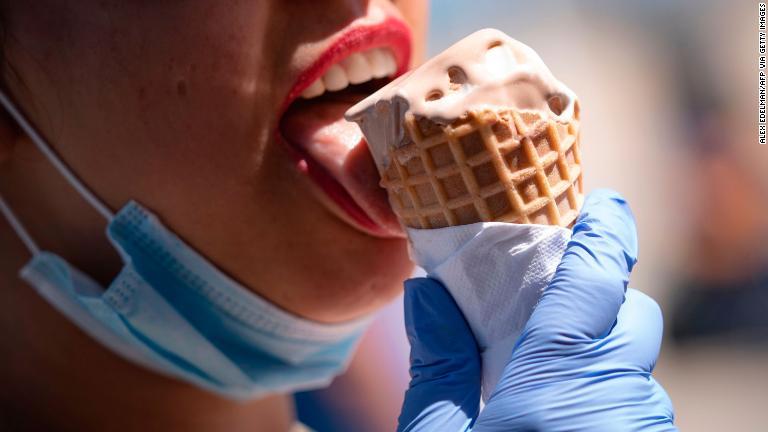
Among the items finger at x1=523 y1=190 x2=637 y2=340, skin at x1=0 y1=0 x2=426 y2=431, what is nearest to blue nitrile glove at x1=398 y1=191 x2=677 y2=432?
finger at x1=523 y1=190 x2=637 y2=340

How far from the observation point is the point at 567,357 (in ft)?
2.82

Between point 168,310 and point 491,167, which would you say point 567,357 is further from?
point 168,310

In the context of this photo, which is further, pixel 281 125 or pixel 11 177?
pixel 11 177

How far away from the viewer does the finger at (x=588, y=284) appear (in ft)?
2.80

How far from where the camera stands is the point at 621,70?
4566 millimetres

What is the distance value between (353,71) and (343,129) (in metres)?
0.11

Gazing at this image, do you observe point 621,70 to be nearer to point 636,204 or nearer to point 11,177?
point 636,204

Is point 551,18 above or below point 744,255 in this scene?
above

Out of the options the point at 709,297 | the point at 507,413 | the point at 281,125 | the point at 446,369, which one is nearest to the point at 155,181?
the point at 281,125

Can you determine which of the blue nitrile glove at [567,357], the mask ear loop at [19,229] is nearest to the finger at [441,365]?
the blue nitrile glove at [567,357]

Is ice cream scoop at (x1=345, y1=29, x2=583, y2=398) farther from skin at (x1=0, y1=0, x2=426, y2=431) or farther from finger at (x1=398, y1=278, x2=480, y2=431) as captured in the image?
skin at (x1=0, y1=0, x2=426, y2=431)

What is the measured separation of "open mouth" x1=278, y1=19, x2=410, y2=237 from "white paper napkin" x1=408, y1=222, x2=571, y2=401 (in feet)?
0.66

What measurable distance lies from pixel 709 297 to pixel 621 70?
5.01 feet

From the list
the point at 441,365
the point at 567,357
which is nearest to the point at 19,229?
the point at 441,365
